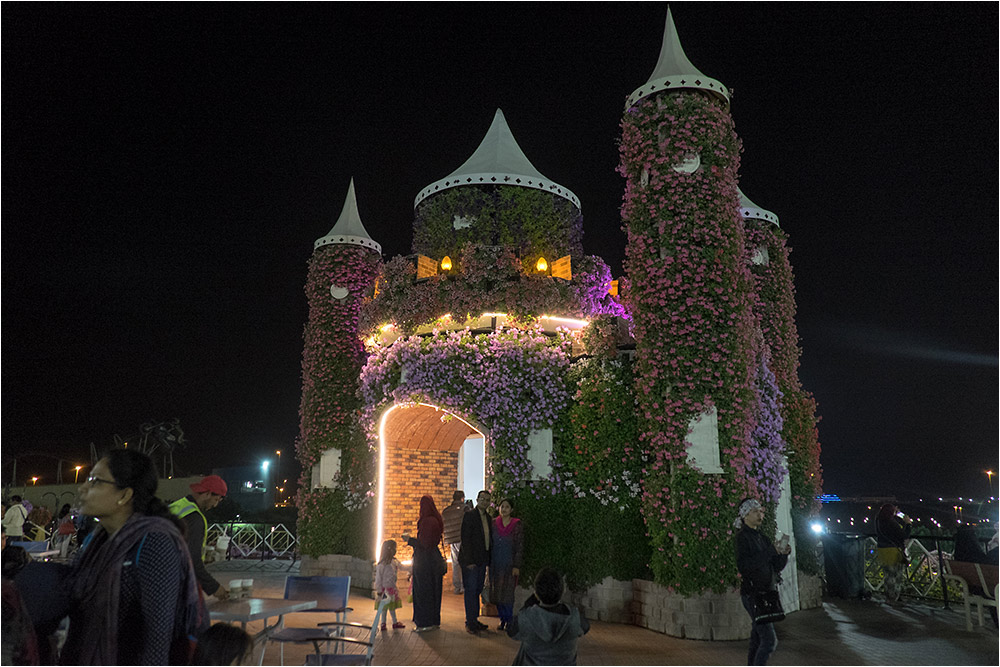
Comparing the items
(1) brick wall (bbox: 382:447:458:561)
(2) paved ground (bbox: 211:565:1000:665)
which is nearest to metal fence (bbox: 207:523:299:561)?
(1) brick wall (bbox: 382:447:458:561)

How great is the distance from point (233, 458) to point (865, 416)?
115 ft

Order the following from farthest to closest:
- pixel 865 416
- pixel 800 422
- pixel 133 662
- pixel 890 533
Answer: pixel 865 416 → pixel 800 422 → pixel 890 533 → pixel 133 662

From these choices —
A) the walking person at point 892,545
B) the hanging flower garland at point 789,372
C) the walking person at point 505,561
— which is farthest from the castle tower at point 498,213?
the walking person at point 892,545

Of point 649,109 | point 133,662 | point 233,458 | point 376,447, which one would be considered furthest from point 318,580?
point 233,458

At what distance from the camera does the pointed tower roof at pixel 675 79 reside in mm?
9922

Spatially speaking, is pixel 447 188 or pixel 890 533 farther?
pixel 447 188

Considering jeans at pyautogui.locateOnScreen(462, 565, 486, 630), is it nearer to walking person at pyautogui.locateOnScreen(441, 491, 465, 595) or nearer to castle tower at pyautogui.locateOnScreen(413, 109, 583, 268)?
walking person at pyautogui.locateOnScreen(441, 491, 465, 595)

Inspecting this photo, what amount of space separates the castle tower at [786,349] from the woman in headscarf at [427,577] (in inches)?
253

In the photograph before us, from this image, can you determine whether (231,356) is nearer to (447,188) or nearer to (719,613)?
(447,188)

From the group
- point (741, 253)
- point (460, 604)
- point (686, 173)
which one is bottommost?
point (460, 604)

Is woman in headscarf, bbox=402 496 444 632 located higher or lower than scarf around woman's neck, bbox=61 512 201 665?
lower

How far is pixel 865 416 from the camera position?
3862 centimetres

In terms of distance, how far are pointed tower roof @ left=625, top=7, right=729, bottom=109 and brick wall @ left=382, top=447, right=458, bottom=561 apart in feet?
25.0

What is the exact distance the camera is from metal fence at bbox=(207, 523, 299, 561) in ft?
61.9
